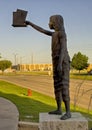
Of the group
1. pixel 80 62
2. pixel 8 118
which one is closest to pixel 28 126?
pixel 8 118

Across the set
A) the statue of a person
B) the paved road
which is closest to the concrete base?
the paved road

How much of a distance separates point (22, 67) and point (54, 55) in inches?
7077

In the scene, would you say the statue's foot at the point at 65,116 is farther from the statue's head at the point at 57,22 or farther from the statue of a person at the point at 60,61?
the statue's head at the point at 57,22

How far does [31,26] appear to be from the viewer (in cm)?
714

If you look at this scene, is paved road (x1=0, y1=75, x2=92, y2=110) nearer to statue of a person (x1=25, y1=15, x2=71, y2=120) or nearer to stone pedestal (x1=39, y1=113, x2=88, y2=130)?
statue of a person (x1=25, y1=15, x2=71, y2=120)

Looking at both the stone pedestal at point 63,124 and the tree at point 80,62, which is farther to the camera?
the tree at point 80,62

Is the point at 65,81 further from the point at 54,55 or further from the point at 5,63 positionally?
the point at 5,63

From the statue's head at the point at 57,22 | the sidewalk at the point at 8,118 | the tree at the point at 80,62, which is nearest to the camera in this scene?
the statue's head at the point at 57,22

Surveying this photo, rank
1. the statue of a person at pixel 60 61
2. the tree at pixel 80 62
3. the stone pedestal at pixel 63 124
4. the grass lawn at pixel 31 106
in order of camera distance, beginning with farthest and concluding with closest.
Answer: the tree at pixel 80 62 → the grass lawn at pixel 31 106 → the statue of a person at pixel 60 61 → the stone pedestal at pixel 63 124

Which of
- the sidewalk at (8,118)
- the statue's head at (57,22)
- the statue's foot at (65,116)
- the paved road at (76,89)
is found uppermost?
the statue's head at (57,22)

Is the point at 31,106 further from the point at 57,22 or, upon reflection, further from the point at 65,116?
the point at 65,116

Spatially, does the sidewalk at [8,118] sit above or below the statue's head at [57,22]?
below

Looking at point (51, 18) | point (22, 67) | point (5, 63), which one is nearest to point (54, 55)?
point (51, 18)

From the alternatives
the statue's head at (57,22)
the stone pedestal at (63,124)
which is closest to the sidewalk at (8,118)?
the stone pedestal at (63,124)
